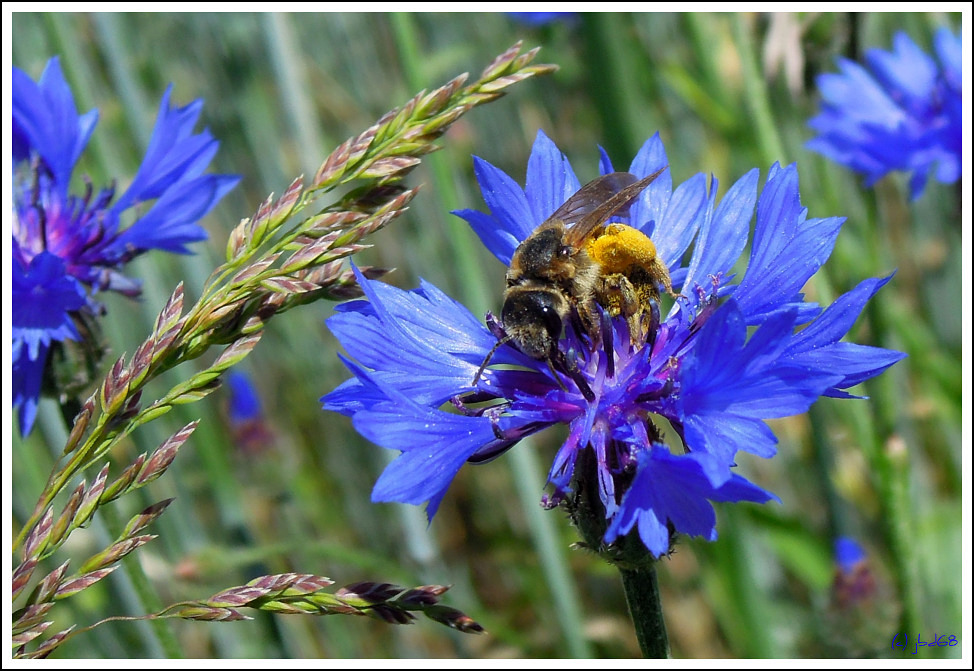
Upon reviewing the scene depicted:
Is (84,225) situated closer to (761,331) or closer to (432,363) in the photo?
(432,363)

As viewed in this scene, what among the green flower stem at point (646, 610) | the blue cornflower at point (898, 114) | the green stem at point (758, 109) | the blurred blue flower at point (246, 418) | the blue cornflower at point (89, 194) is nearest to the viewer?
the green flower stem at point (646, 610)

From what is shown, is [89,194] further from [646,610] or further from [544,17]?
[544,17]

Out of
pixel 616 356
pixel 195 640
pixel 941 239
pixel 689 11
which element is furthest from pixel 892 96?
pixel 195 640

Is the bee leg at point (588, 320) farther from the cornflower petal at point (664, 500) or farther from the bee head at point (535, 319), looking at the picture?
the cornflower petal at point (664, 500)

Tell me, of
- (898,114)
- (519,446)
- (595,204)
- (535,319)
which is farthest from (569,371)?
(898,114)

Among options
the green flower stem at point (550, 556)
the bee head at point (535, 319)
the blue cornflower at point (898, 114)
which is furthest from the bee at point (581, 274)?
the blue cornflower at point (898, 114)
